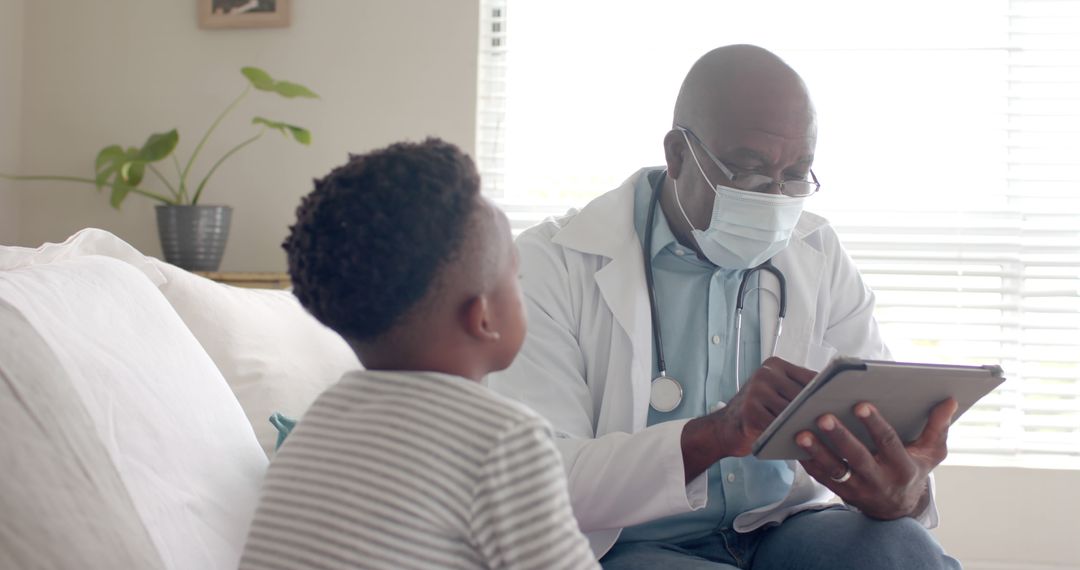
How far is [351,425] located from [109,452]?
226 mm

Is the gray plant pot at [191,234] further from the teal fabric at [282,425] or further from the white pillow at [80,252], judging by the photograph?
the teal fabric at [282,425]

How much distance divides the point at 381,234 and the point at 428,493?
0.20 metres

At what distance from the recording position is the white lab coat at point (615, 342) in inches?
54.1

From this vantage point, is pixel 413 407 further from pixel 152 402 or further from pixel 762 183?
→ pixel 762 183

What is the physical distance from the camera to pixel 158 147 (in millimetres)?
2746

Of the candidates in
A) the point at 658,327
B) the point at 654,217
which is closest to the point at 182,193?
the point at 654,217

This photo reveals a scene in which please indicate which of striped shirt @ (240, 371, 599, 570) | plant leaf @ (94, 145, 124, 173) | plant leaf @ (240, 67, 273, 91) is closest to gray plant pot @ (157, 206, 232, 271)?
plant leaf @ (94, 145, 124, 173)

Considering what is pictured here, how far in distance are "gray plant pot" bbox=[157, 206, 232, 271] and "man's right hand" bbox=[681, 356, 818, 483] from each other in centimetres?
179

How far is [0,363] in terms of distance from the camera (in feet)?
2.66

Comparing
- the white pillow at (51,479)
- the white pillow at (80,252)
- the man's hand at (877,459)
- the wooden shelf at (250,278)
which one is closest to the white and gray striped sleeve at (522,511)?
the white pillow at (51,479)

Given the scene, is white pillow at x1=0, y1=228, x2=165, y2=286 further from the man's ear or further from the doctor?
the man's ear

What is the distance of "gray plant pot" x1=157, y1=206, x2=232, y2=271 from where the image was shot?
272 centimetres

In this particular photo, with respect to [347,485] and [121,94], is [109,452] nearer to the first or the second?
[347,485]

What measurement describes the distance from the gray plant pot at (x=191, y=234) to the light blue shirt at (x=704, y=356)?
4.85 ft
